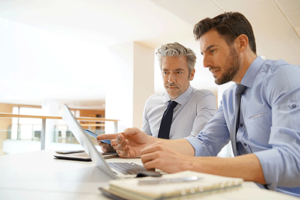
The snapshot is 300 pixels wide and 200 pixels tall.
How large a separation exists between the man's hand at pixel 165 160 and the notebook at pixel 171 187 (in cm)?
17

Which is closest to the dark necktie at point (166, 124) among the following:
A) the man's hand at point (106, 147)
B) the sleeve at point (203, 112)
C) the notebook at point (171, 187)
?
the sleeve at point (203, 112)

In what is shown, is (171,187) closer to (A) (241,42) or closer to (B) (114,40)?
(A) (241,42)

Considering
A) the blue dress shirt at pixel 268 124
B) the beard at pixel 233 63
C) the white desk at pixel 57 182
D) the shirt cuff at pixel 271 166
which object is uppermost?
the beard at pixel 233 63

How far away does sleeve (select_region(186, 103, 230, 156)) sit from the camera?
122 cm

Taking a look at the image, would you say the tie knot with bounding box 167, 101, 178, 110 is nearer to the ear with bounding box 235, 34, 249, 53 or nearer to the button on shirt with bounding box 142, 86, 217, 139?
the button on shirt with bounding box 142, 86, 217, 139

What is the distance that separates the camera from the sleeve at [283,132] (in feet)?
2.47

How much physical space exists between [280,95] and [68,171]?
2.72 feet

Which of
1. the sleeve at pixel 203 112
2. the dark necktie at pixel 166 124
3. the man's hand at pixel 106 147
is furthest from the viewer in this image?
the dark necktie at pixel 166 124

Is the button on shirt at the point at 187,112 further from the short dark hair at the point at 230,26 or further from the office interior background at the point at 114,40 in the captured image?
the office interior background at the point at 114,40

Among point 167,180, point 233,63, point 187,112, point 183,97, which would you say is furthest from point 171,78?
point 167,180

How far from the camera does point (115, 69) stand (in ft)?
18.5

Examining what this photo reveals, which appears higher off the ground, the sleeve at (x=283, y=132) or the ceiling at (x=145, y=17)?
the ceiling at (x=145, y=17)

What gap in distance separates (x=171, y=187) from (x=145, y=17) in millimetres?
4016

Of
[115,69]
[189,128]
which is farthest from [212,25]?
[115,69]
